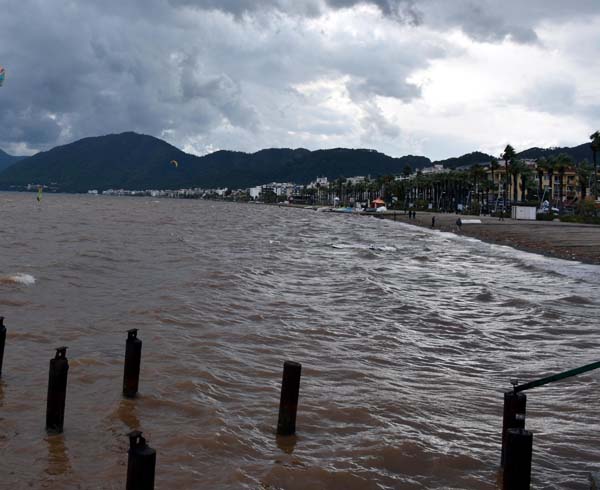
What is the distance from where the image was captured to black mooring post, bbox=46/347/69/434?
7922 millimetres

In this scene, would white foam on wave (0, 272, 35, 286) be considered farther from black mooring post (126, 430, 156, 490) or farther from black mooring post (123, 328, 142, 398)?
black mooring post (126, 430, 156, 490)

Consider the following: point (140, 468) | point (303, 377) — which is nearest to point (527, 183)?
point (303, 377)

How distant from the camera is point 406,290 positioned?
24.0 meters

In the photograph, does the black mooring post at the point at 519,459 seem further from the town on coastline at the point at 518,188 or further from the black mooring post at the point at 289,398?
the town on coastline at the point at 518,188

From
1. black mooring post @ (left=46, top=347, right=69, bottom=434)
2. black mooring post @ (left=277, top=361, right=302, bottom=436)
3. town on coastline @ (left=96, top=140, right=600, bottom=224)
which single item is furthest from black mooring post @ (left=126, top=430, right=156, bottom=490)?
town on coastline @ (left=96, top=140, right=600, bottom=224)

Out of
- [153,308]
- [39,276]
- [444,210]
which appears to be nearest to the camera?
[153,308]

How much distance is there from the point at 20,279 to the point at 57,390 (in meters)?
15.2

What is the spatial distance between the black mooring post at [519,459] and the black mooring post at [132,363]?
618cm

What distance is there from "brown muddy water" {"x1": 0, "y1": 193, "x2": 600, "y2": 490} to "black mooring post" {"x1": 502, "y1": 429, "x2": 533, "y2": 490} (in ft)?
5.35

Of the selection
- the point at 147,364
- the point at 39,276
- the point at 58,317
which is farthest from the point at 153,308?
the point at 39,276

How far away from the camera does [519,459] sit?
5660 millimetres

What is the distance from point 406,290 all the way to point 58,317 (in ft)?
45.7

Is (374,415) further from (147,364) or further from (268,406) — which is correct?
(147,364)

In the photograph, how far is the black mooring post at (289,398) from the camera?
7.98 metres
